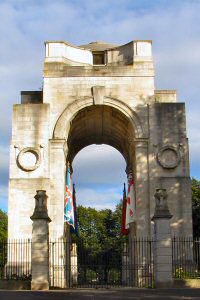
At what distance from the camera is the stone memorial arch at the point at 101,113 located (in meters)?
24.9

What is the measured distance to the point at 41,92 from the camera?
2808 centimetres

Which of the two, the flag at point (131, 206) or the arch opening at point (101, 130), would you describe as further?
the arch opening at point (101, 130)

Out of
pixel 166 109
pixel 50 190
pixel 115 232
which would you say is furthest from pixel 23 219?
pixel 115 232

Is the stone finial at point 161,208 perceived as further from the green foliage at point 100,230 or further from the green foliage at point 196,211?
the green foliage at point 100,230

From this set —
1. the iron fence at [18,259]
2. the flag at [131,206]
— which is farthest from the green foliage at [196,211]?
the iron fence at [18,259]

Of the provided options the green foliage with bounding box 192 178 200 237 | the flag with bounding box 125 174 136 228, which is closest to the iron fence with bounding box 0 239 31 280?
the flag with bounding box 125 174 136 228

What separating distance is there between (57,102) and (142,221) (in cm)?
756

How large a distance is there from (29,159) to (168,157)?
23.1ft

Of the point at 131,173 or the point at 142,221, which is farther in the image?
the point at 131,173

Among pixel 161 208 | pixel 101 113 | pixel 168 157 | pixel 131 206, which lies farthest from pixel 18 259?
pixel 101 113

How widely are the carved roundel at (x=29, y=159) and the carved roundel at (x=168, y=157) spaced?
6160 mm

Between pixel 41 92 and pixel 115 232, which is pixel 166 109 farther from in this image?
pixel 115 232

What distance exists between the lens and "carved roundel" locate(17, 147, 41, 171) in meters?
25.3

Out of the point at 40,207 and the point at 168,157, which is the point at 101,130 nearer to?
the point at 168,157
